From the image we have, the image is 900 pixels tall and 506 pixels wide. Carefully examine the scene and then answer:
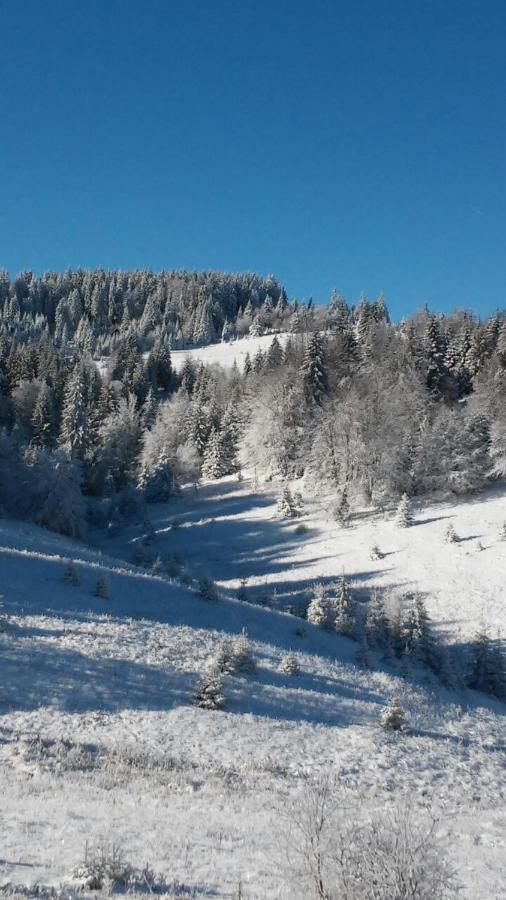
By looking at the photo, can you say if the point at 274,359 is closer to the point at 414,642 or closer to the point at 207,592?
the point at 414,642

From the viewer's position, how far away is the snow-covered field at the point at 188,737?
8.13 metres

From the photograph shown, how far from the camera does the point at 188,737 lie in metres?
13.1

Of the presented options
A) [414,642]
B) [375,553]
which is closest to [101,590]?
[414,642]

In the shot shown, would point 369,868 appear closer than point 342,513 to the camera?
Yes

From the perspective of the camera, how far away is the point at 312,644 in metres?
25.3

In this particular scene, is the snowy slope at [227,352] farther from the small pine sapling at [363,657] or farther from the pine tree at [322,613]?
the small pine sapling at [363,657]

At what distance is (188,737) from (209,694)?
204 centimetres

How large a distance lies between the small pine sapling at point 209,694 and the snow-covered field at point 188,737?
0.37 metres

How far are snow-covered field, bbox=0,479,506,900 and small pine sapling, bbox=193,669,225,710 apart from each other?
1.23 feet

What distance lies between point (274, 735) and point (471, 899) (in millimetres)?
7264

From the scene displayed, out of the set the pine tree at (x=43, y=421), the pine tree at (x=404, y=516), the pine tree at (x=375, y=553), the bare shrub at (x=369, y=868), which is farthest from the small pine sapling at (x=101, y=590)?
the pine tree at (x=43, y=421)

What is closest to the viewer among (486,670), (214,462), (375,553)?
(486,670)

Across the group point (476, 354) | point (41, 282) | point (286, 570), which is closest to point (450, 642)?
point (286, 570)

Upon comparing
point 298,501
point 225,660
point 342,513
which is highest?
point 298,501
